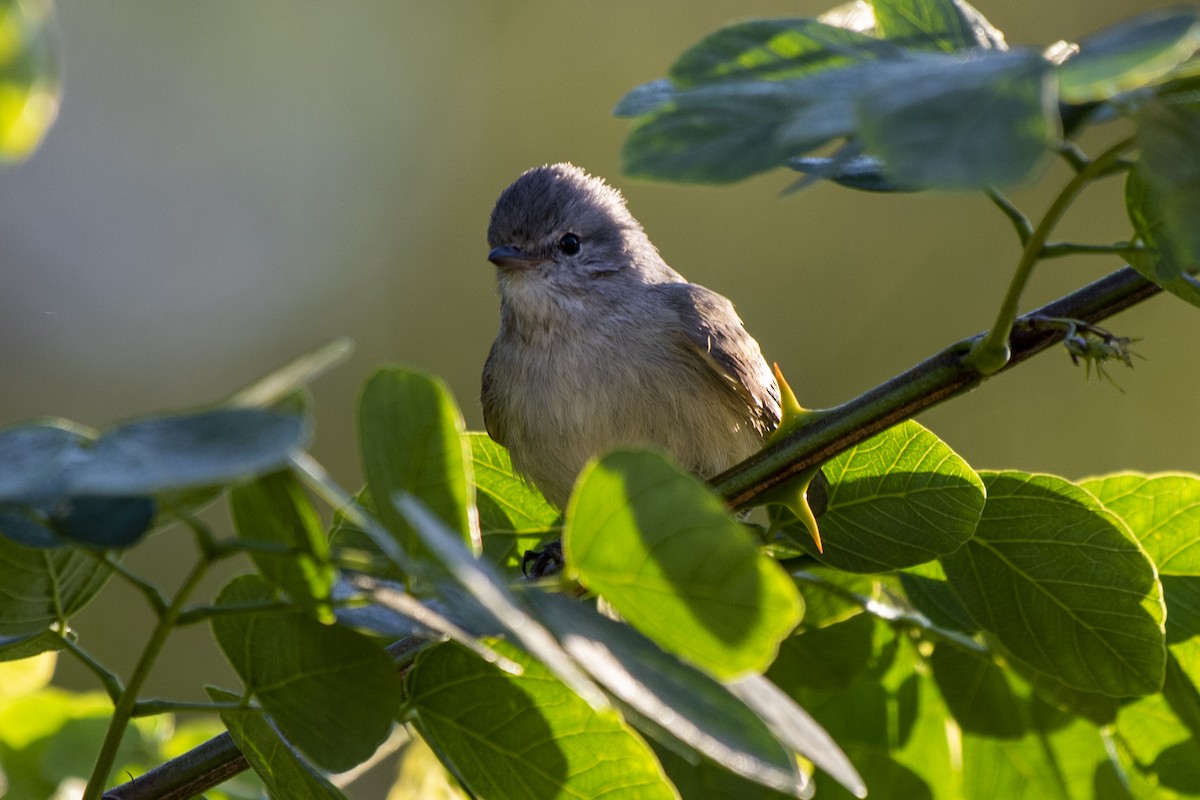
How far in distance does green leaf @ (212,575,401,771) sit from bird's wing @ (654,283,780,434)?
6.74 feet

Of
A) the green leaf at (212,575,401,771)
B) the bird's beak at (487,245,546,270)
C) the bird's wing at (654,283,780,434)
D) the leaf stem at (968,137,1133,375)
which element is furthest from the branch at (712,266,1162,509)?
the bird's beak at (487,245,546,270)

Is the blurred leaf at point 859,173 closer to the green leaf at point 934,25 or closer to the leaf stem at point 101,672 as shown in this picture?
the green leaf at point 934,25

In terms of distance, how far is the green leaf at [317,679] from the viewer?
137 centimetres

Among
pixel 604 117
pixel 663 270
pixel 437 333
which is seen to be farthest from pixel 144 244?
pixel 663 270

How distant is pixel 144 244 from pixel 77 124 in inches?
50.0

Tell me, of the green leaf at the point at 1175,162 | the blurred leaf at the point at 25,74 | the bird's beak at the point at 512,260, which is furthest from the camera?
the bird's beak at the point at 512,260

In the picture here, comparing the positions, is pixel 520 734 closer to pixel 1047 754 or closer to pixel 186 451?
pixel 186 451

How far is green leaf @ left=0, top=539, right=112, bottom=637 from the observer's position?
1.37 meters

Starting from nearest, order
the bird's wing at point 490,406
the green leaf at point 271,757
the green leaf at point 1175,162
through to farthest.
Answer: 1. the green leaf at point 1175,162
2. the green leaf at point 271,757
3. the bird's wing at point 490,406

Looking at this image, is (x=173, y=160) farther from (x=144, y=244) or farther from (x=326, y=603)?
(x=326, y=603)

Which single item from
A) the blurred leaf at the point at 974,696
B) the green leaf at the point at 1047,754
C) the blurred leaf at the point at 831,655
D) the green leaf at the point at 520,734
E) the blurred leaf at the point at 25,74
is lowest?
the green leaf at the point at 1047,754

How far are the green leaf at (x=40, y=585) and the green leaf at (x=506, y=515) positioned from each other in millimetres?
758

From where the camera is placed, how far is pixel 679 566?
1047 millimetres

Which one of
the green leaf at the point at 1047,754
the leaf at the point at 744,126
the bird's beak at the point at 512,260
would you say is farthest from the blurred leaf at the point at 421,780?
the bird's beak at the point at 512,260
